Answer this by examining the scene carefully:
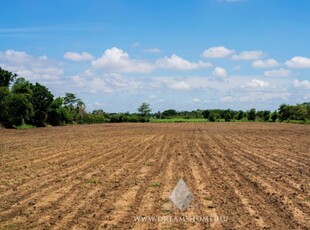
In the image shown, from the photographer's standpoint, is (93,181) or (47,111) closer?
(93,181)

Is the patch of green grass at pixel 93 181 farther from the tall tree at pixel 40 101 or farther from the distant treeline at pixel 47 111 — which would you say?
the tall tree at pixel 40 101

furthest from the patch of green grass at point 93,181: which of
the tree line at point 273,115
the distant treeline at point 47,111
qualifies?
the tree line at point 273,115

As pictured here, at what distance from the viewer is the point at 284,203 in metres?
8.91

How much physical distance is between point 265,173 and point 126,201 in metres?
6.22

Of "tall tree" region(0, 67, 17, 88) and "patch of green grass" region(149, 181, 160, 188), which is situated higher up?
"tall tree" region(0, 67, 17, 88)

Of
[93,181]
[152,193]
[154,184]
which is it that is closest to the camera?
[152,193]

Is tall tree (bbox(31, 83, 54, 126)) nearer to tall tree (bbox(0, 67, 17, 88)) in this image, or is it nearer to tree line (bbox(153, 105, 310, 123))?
tall tree (bbox(0, 67, 17, 88))

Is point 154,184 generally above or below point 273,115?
below

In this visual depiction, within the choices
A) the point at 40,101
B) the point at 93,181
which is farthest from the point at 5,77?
the point at 93,181

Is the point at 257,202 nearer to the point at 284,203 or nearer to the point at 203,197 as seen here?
the point at 284,203

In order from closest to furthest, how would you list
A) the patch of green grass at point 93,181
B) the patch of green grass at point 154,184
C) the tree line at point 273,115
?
the patch of green grass at point 154,184, the patch of green grass at point 93,181, the tree line at point 273,115

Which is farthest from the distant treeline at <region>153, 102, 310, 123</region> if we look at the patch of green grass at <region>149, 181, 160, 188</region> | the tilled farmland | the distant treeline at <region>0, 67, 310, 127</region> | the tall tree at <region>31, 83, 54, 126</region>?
the patch of green grass at <region>149, 181, 160, 188</region>

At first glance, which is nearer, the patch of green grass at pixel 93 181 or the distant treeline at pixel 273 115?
the patch of green grass at pixel 93 181

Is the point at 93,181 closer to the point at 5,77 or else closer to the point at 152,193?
the point at 152,193
